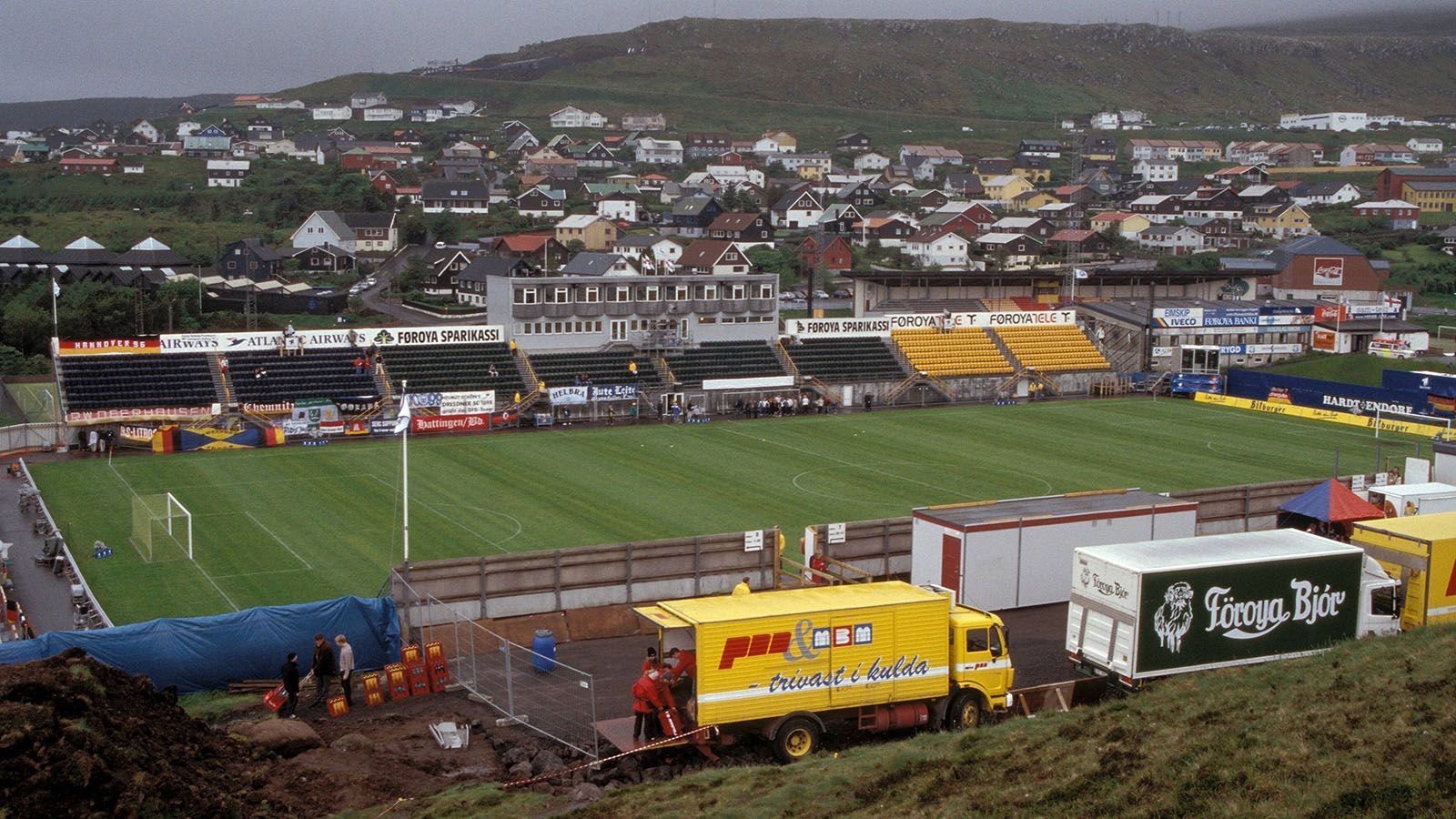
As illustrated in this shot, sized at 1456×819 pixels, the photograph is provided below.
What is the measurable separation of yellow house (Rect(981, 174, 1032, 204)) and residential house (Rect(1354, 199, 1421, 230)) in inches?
1619

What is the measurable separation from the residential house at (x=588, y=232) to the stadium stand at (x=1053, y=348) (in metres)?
64.9

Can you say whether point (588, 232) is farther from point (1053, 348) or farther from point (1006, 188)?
point (1006, 188)

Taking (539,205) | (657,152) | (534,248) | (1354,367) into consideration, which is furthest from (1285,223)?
(657,152)

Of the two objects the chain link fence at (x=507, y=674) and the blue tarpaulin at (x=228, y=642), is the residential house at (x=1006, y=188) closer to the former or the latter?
the chain link fence at (x=507, y=674)

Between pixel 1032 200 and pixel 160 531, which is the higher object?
pixel 1032 200

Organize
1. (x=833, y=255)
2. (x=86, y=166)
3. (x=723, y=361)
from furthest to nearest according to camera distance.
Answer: (x=86, y=166) → (x=833, y=255) → (x=723, y=361)

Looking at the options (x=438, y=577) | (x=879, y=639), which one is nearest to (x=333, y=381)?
(x=438, y=577)

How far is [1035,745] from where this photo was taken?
15.0 m

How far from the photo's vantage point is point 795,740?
18266 mm

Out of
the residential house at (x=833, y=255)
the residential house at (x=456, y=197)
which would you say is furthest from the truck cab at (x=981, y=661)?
the residential house at (x=456, y=197)

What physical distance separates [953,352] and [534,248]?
52.7 meters

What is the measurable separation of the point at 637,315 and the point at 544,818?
44086 millimetres

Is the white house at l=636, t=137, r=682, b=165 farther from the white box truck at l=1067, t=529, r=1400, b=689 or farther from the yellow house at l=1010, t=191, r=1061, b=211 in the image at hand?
the white box truck at l=1067, t=529, r=1400, b=689

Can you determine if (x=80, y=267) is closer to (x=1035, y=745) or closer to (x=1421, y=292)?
(x=1035, y=745)
